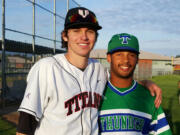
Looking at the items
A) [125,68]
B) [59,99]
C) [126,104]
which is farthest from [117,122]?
[59,99]

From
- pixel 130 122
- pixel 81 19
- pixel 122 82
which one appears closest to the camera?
pixel 81 19

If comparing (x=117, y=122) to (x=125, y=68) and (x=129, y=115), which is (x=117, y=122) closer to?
(x=129, y=115)

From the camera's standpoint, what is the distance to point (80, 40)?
182 cm

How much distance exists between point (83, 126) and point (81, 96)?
241 mm

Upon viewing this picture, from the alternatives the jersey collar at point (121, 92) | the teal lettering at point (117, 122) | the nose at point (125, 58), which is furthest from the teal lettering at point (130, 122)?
the nose at point (125, 58)

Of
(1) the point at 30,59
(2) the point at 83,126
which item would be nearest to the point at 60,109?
(2) the point at 83,126

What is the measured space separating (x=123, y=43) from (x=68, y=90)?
0.73m

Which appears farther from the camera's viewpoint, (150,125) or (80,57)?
(150,125)

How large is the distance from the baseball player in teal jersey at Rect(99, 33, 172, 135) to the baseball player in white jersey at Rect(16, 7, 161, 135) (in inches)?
6.2

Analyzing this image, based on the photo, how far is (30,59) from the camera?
782cm

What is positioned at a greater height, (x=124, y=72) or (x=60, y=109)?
Answer: (x=124, y=72)

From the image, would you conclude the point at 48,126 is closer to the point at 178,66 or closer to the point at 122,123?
the point at 122,123

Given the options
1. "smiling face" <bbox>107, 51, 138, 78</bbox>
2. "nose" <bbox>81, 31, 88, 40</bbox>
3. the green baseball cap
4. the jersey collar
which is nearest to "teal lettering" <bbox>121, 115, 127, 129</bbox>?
the jersey collar

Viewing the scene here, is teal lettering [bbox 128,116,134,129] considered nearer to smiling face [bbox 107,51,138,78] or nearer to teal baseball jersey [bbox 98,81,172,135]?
teal baseball jersey [bbox 98,81,172,135]
